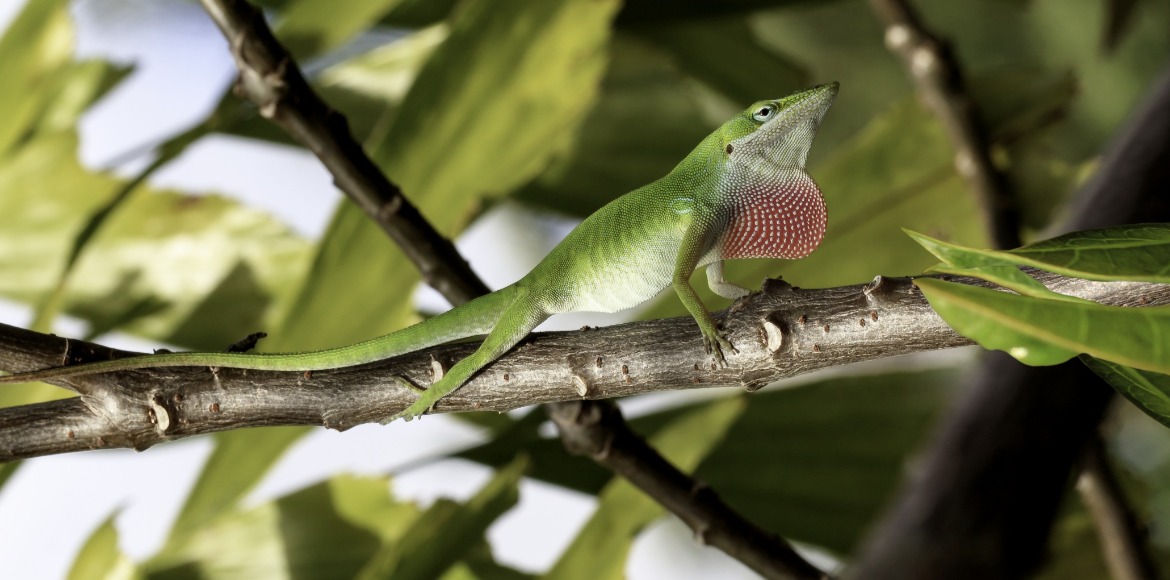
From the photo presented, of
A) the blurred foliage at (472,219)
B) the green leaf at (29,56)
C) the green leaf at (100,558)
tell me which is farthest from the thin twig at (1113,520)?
the green leaf at (29,56)

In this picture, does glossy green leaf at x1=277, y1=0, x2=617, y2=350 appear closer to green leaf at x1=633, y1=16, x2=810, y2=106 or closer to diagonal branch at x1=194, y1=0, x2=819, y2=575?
diagonal branch at x1=194, y1=0, x2=819, y2=575

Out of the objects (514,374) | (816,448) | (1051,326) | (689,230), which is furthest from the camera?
(816,448)

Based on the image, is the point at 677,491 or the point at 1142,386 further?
the point at 677,491

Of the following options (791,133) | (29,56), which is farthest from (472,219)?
(29,56)

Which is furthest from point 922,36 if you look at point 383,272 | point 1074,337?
point 1074,337

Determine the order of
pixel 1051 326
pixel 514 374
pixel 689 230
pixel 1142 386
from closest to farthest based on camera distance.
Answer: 1. pixel 1051 326
2. pixel 1142 386
3. pixel 514 374
4. pixel 689 230

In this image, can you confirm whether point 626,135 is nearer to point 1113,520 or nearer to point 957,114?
point 957,114
